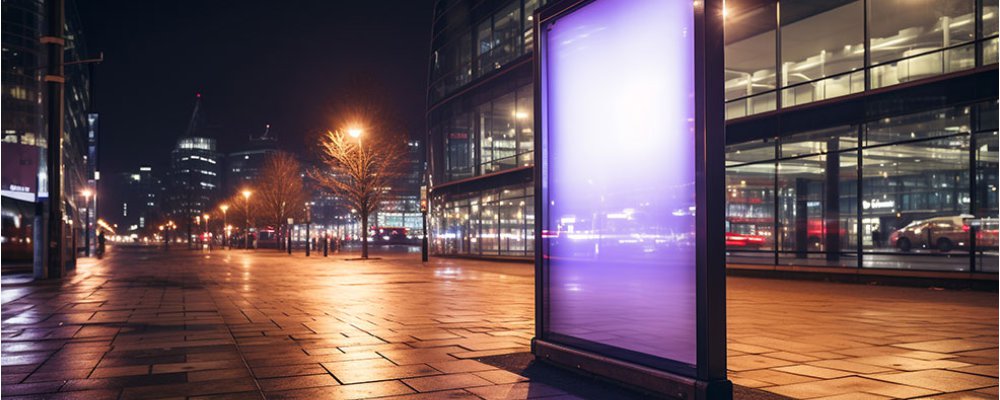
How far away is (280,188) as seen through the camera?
66.2 meters

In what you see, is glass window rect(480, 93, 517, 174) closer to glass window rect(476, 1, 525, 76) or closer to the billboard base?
glass window rect(476, 1, 525, 76)

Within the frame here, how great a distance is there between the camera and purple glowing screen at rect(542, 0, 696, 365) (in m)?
4.95

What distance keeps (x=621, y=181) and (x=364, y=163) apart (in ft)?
108

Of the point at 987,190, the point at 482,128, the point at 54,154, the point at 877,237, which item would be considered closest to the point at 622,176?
the point at 987,190

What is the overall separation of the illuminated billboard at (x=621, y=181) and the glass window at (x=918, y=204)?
14.6 m

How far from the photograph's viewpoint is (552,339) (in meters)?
6.58

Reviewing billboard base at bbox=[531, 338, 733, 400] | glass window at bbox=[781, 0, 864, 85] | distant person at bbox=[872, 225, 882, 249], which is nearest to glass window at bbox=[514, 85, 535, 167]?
glass window at bbox=[781, 0, 864, 85]

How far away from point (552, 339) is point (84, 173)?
93.1 meters

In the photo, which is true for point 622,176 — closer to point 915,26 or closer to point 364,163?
point 915,26

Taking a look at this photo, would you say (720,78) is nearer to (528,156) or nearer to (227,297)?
(227,297)

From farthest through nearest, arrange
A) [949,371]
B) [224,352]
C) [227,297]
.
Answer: [227,297] → [224,352] → [949,371]

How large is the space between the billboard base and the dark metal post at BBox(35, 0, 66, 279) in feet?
55.4

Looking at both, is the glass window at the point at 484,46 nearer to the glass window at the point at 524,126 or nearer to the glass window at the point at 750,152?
the glass window at the point at 524,126

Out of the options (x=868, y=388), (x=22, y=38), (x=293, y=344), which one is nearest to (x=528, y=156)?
(x=293, y=344)
